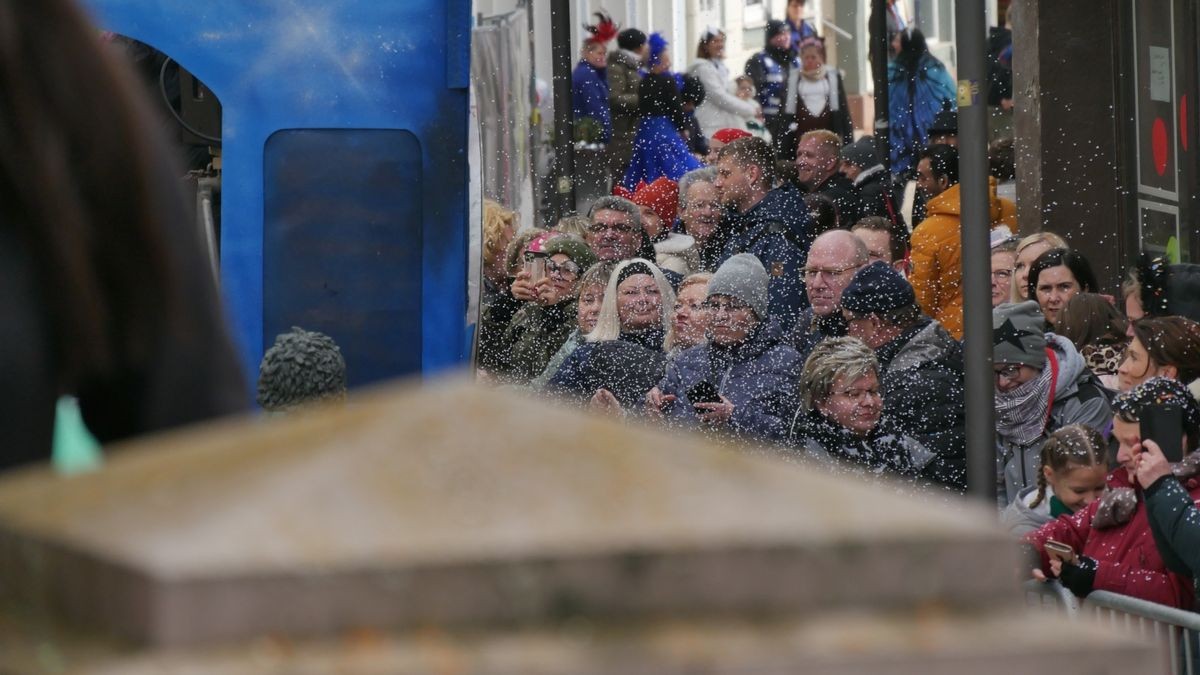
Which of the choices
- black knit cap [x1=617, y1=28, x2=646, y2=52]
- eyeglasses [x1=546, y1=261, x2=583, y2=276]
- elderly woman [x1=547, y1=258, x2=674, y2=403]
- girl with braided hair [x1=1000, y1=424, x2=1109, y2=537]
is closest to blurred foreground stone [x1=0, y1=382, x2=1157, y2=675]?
girl with braided hair [x1=1000, y1=424, x2=1109, y2=537]

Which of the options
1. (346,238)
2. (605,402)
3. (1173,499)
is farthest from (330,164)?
(1173,499)

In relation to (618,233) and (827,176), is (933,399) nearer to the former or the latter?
(618,233)

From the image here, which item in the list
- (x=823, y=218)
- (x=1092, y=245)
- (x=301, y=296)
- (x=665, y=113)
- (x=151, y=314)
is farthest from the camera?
(x=665, y=113)

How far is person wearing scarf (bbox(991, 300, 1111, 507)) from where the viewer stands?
666 cm

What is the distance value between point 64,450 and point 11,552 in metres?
0.60

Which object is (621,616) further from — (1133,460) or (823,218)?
(823,218)

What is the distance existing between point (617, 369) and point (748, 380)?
133 cm

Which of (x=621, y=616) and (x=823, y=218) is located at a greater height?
(x=823, y=218)

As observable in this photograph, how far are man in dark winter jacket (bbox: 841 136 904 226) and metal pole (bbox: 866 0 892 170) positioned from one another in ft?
0.44

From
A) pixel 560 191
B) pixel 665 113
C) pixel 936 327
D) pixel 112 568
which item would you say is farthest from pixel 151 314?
pixel 665 113

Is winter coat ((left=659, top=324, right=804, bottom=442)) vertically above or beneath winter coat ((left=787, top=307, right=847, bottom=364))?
beneath

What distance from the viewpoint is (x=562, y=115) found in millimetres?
13594

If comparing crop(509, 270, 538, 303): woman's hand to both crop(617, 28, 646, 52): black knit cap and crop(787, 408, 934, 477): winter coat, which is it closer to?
crop(787, 408, 934, 477): winter coat

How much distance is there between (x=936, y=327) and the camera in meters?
6.84
